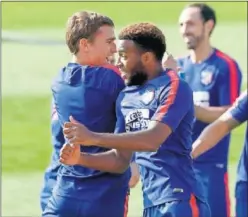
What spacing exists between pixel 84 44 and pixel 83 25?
0.11 meters

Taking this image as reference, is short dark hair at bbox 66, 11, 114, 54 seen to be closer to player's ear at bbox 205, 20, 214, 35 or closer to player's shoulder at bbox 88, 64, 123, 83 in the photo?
player's shoulder at bbox 88, 64, 123, 83

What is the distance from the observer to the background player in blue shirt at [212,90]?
834 cm

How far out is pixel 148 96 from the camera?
566 centimetres

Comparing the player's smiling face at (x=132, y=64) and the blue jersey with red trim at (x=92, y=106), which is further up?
the player's smiling face at (x=132, y=64)

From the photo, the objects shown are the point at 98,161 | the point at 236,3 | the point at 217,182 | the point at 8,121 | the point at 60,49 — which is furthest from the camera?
the point at 236,3

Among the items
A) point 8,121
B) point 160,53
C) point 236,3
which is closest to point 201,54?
point 160,53

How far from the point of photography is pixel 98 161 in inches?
219

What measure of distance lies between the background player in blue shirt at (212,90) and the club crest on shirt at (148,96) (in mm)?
2531

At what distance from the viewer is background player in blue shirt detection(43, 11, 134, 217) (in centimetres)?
568

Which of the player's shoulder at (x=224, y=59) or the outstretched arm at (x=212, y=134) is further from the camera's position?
the player's shoulder at (x=224, y=59)

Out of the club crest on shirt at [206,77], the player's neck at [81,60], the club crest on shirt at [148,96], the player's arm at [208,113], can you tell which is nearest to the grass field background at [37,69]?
the club crest on shirt at [206,77]

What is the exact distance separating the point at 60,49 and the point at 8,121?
686cm

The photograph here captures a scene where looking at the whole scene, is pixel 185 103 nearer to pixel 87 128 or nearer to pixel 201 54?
pixel 87 128

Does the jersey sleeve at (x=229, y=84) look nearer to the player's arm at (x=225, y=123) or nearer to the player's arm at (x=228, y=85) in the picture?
the player's arm at (x=228, y=85)
